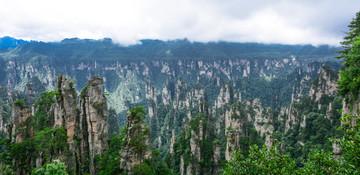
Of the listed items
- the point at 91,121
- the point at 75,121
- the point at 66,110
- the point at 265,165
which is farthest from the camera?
the point at 91,121

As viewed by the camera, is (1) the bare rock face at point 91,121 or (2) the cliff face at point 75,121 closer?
(2) the cliff face at point 75,121

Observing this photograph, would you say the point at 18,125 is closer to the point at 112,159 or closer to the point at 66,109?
the point at 66,109

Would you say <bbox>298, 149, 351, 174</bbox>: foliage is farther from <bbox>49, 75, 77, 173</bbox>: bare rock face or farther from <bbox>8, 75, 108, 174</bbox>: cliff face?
<bbox>49, 75, 77, 173</bbox>: bare rock face

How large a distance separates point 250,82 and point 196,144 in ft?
526

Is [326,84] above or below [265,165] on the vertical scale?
above

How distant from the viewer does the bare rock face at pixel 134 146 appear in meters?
19.6

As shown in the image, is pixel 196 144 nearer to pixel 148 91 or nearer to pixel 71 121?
pixel 71 121

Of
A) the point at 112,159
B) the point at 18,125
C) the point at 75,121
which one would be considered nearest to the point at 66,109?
the point at 75,121

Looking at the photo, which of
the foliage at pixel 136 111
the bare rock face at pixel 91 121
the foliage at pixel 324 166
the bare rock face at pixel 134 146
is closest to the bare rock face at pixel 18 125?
the bare rock face at pixel 91 121

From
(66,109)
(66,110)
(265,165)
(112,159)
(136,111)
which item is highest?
(136,111)

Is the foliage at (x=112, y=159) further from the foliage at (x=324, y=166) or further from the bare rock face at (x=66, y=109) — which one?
the foliage at (x=324, y=166)

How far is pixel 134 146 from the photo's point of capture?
19.7 meters

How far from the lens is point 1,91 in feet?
282

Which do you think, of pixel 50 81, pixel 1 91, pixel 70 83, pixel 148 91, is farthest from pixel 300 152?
pixel 50 81
